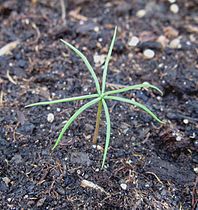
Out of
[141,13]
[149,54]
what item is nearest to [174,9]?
[141,13]

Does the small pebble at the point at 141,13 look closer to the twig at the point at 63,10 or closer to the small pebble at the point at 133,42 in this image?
the small pebble at the point at 133,42

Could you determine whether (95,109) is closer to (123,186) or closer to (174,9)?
(123,186)

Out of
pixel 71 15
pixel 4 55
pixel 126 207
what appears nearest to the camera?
pixel 126 207

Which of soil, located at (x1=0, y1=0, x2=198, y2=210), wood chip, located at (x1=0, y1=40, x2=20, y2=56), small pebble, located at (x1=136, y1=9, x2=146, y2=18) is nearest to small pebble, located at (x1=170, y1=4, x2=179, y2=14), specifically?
soil, located at (x1=0, y1=0, x2=198, y2=210)

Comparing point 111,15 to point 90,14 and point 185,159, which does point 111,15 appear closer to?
point 90,14

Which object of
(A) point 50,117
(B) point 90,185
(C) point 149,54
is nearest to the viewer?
(B) point 90,185

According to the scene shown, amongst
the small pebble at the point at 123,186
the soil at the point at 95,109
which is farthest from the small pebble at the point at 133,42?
the small pebble at the point at 123,186

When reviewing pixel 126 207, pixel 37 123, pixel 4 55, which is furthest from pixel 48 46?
pixel 126 207
